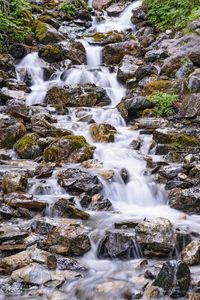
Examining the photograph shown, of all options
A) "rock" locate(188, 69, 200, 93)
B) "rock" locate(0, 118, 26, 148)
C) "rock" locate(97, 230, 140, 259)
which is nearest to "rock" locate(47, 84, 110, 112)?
"rock" locate(0, 118, 26, 148)

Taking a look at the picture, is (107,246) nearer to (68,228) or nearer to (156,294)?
(68,228)

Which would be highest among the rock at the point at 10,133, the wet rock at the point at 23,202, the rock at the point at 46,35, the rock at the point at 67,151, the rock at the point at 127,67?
the rock at the point at 46,35

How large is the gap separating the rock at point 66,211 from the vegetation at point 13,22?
9.93 m

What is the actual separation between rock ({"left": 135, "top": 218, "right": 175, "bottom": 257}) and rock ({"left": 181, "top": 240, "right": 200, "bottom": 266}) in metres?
0.22

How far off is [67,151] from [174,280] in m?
5.03

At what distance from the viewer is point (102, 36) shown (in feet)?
60.7

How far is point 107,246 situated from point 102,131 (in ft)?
16.8

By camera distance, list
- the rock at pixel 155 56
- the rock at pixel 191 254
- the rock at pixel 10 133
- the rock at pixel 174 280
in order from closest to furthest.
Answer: the rock at pixel 174 280 → the rock at pixel 191 254 → the rock at pixel 10 133 → the rock at pixel 155 56

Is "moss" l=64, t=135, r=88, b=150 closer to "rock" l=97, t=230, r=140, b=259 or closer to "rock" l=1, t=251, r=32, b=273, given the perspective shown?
"rock" l=97, t=230, r=140, b=259

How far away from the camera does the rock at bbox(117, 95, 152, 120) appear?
11.9 m

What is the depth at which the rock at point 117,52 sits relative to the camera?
16234mm

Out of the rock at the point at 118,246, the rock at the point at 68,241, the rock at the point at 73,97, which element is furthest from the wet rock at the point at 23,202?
the rock at the point at 73,97

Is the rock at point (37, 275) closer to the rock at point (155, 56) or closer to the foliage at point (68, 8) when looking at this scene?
the rock at point (155, 56)

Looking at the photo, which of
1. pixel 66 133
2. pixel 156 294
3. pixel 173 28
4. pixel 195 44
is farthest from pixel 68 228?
pixel 173 28
